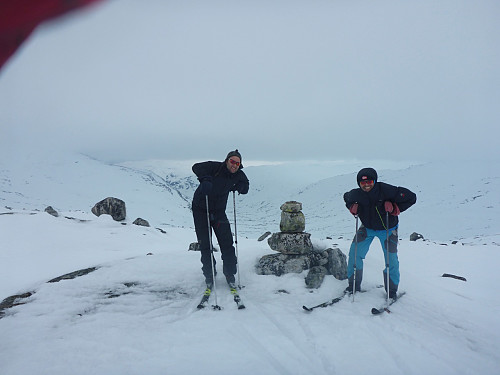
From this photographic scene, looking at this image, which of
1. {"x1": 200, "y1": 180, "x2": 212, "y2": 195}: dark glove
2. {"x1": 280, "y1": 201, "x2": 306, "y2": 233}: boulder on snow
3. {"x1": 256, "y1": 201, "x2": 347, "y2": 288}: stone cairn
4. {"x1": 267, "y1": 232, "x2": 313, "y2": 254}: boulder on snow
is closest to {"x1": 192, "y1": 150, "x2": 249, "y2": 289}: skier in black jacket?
{"x1": 200, "y1": 180, "x2": 212, "y2": 195}: dark glove

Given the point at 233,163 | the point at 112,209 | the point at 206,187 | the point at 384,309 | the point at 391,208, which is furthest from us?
the point at 112,209

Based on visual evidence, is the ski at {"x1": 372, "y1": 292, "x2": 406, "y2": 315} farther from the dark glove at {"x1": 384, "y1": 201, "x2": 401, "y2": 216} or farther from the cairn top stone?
the cairn top stone

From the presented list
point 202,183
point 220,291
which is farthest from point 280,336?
point 202,183

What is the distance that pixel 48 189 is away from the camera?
246 ft

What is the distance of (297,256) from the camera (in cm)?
802

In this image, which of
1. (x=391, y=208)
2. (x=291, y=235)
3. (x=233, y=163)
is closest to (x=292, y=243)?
(x=291, y=235)

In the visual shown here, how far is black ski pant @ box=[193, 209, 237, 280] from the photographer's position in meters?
6.46

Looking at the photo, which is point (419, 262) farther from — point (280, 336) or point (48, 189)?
point (48, 189)

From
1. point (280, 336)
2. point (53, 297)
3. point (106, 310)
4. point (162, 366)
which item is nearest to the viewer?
point (162, 366)

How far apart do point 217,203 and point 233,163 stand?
1.08m

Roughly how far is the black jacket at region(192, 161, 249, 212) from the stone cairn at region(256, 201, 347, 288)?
2415 millimetres

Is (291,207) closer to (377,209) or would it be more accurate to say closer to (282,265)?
(282,265)

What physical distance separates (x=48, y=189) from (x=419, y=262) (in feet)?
293

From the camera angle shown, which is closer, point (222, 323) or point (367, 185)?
point (222, 323)
